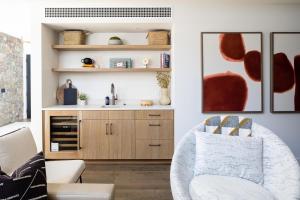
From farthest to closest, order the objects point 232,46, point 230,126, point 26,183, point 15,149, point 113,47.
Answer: point 113,47 < point 232,46 < point 230,126 < point 15,149 < point 26,183

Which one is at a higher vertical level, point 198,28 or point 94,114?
point 198,28

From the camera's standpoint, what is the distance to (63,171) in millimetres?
2391

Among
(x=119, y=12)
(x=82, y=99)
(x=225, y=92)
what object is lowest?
(x=82, y=99)

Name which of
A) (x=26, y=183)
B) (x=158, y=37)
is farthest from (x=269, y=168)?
(x=158, y=37)

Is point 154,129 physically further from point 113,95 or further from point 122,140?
point 113,95

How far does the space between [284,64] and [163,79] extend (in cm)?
183

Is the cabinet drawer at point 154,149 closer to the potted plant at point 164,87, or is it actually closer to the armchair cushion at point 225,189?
the potted plant at point 164,87

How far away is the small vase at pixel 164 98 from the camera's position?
4438 millimetres

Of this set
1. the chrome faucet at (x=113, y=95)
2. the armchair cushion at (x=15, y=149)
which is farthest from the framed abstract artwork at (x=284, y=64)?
the armchair cushion at (x=15, y=149)

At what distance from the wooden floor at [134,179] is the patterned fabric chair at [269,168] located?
0.84 metres

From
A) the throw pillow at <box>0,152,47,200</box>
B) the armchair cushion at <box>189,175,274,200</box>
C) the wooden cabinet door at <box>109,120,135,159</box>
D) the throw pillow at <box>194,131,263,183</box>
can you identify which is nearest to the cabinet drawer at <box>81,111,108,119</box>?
the wooden cabinet door at <box>109,120,135,159</box>

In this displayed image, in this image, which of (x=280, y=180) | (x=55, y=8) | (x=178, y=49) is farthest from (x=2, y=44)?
(x=280, y=180)

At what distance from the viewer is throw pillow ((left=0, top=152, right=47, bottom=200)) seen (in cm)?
134

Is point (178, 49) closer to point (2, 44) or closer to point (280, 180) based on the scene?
point (280, 180)
